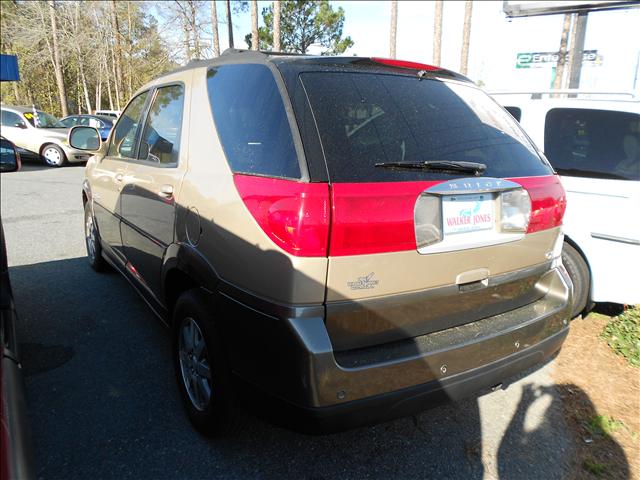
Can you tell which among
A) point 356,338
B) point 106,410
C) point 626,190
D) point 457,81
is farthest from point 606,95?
point 106,410

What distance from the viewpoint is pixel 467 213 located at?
2027 millimetres

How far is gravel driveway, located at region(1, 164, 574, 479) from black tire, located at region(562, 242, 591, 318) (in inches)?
29.5

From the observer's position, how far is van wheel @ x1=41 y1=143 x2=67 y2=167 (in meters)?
14.6

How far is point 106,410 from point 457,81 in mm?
2700

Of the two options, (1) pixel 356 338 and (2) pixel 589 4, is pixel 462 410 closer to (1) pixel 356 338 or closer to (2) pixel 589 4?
(1) pixel 356 338

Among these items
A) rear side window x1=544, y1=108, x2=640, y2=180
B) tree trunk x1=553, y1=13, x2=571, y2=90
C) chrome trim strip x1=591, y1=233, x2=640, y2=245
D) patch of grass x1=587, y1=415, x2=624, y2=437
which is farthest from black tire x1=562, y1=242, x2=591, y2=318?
tree trunk x1=553, y1=13, x2=571, y2=90

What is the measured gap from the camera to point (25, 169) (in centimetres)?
1396

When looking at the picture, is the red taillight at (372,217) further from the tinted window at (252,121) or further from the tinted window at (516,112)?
the tinted window at (516,112)

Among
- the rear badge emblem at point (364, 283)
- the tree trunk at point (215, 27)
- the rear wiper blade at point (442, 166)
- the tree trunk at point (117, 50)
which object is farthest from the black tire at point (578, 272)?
the tree trunk at point (117, 50)

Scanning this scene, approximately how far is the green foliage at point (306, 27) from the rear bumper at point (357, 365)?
1256 inches

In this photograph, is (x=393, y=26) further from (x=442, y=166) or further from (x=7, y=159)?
(x=442, y=166)

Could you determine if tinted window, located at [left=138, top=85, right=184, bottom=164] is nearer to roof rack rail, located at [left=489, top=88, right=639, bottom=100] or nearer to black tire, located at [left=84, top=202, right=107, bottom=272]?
black tire, located at [left=84, top=202, right=107, bottom=272]

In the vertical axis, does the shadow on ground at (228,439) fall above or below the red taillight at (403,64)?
below

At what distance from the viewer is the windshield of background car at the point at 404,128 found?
188 centimetres
